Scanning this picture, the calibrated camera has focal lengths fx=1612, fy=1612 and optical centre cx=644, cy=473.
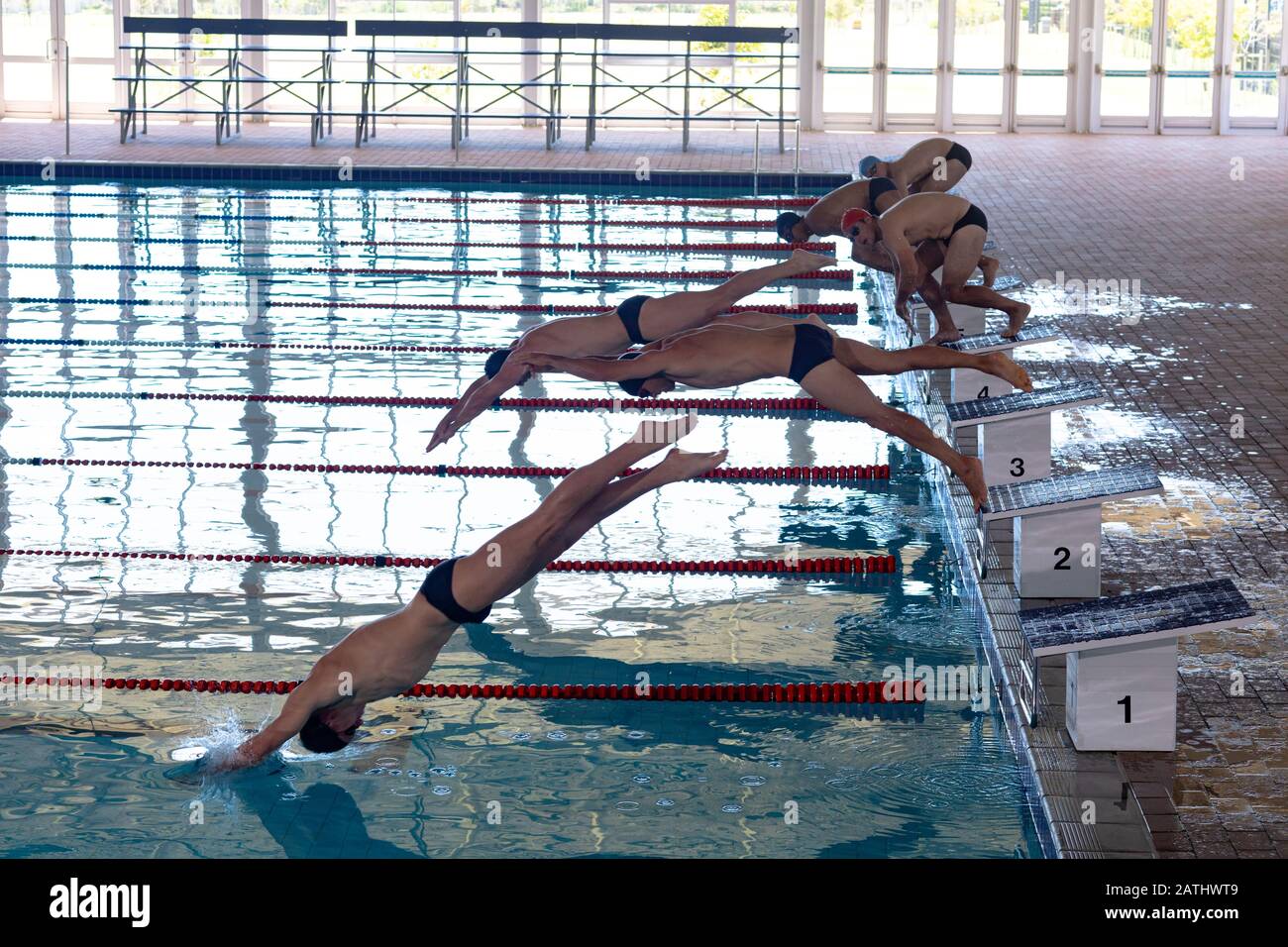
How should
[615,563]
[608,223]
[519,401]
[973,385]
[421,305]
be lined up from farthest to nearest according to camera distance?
[608,223] < [421,305] < [519,401] < [973,385] < [615,563]

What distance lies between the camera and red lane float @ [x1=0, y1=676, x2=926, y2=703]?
413 cm

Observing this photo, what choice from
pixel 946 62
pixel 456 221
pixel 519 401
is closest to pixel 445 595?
pixel 519 401

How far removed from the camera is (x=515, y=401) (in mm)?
6848

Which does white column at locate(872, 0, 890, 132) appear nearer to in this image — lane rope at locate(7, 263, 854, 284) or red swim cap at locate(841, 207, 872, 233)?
lane rope at locate(7, 263, 854, 284)

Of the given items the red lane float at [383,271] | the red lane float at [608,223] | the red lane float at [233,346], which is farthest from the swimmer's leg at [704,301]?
the red lane float at [608,223]

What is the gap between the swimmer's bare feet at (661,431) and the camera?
3.68m

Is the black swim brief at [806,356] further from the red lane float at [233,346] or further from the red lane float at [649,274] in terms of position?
the red lane float at [649,274]

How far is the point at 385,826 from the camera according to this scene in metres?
3.56

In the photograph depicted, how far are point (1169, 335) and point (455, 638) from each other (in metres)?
4.47

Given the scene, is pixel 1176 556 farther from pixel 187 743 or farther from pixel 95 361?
pixel 95 361

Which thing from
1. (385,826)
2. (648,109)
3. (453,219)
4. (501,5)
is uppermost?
(501,5)

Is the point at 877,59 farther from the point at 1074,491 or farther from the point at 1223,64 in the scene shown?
the point at 1074,491
